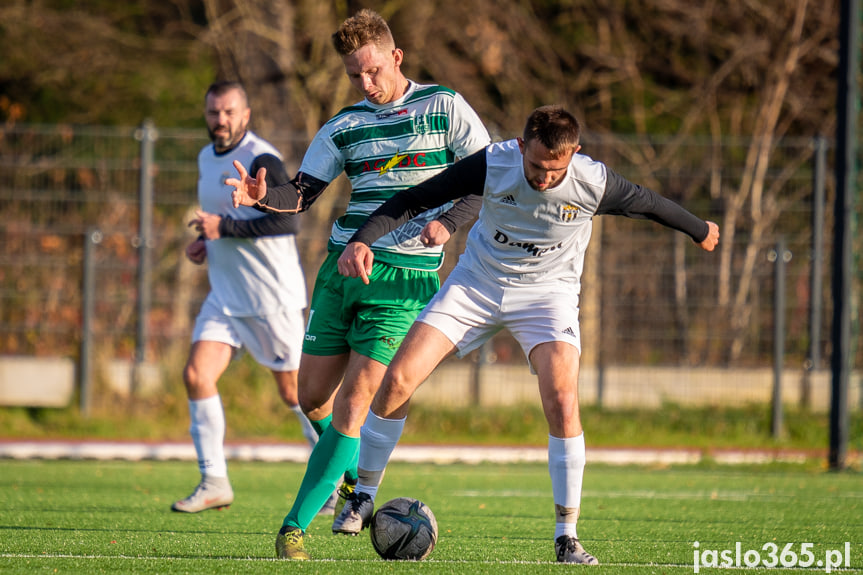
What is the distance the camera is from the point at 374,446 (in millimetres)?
5152

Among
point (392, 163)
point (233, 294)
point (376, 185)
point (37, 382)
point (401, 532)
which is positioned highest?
point (392, 163)

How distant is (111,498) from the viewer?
7.55 metres

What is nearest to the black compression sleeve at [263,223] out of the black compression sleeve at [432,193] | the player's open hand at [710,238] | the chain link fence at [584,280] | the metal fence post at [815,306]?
the black compression sleeve at [432,193]

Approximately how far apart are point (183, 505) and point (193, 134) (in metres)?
6.95

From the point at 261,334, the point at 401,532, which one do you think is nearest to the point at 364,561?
the point at 401,532

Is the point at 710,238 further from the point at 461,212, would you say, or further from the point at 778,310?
the point at 778,310

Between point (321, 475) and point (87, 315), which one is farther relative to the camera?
point (87, 315)

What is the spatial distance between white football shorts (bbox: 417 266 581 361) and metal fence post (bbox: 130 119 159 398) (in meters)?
8.19

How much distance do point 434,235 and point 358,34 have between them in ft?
3.59

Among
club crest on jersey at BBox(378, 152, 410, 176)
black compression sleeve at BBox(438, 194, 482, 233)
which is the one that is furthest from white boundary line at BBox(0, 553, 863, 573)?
club crest on jersey at BBox(378, 152, 410, 176)

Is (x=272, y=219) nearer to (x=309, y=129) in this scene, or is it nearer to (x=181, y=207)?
(x=181, y=207)

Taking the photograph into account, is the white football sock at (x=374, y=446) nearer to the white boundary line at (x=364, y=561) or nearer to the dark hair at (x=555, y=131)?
the white boundary line at (x=364, y=561)

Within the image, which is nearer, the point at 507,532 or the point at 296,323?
the point at 507,532

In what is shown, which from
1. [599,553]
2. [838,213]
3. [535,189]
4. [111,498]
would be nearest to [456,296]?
[535,189]
